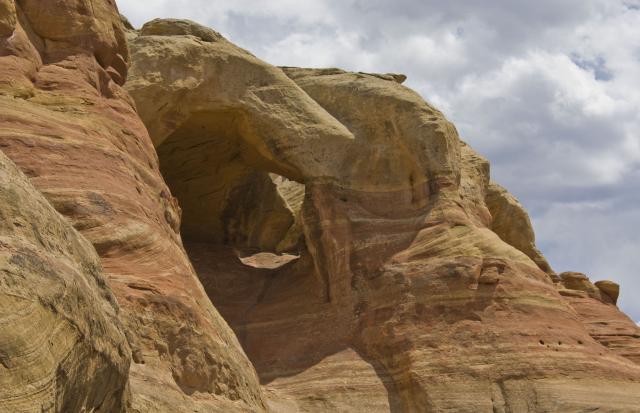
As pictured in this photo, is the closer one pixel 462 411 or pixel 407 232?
pixel 462 411

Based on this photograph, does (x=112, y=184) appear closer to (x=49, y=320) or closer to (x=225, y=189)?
(x=49, y=320)

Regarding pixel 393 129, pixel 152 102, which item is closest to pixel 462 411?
pixel 393 129

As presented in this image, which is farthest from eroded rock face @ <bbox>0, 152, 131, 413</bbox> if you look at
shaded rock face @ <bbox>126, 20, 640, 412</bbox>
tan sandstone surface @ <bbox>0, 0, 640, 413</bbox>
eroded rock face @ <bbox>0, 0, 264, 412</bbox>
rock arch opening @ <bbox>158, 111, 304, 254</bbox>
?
rock arch opening @ <bbox>158, 111, 304, 254</bbox>

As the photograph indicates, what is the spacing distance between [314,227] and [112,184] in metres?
8.34

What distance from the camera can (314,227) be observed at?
68.1 ft

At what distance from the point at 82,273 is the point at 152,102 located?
483 inches

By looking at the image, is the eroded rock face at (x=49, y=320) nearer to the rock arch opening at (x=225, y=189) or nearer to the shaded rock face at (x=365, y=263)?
the shaded rock face at (x=365, y=263)

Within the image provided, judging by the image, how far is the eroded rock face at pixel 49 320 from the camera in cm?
591

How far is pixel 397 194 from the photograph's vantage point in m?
21.3

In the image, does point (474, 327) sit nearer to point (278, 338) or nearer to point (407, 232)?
point (407, 232)

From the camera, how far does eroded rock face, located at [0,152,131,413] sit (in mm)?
5910

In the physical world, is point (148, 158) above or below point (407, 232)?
below

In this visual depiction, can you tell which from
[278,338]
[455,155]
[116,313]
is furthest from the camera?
[455,155]

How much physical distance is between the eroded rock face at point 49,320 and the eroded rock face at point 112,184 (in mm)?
3030
